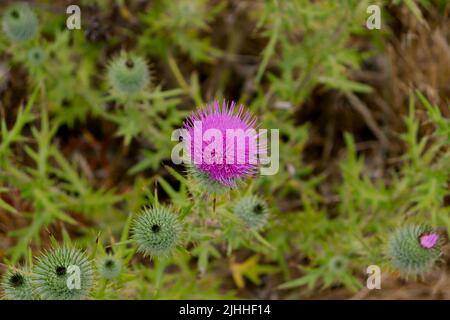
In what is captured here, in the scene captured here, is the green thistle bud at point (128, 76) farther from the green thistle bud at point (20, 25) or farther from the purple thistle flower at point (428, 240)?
the purple thistle flower at point (428, 240)

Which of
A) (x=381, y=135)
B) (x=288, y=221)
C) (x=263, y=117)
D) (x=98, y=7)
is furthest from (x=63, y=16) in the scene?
(x=381, y=135)

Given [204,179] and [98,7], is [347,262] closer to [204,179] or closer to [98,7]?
[204,179]

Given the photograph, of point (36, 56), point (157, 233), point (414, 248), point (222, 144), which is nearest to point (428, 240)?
point (414, 248)

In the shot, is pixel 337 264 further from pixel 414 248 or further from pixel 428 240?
pixel 428 240

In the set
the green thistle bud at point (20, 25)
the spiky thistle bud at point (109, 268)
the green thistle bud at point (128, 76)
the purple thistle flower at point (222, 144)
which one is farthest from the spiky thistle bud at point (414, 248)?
the green thistle bud at point (20, 25)

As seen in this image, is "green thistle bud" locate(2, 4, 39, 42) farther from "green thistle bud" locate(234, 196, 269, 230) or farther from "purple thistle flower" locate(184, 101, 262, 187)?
"green thistle bud" locate(234, 196, 269, 230)

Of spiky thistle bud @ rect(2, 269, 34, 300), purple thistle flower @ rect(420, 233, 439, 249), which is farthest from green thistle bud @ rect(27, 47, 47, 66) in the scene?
purple thistle flower @ rect(420, 233, 439, 249)

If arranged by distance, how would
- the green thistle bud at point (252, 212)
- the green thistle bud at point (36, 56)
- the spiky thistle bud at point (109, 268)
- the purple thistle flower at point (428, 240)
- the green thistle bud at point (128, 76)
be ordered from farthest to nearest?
1. the green thistle bud at point (36, 56)
2. the green thistle bud at point (128, 76)
3. the green thistle bud at point (252, 212)
4. the purple thistle flower at point (428, 240)
5. the spiky thistle bud at point (109, 268)
